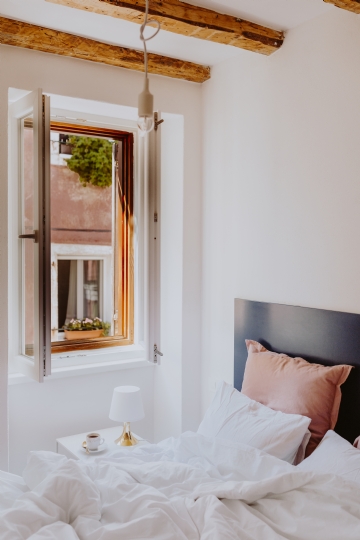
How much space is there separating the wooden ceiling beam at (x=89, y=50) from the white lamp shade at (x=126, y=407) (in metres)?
1.96

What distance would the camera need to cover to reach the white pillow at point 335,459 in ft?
6.12

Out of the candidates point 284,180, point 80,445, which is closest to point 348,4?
point 284,180

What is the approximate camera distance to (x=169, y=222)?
3.40m

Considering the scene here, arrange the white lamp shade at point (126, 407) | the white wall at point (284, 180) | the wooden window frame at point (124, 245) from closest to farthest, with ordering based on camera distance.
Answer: the white wall at point (284, 180) < the white lamp shade at point (126, 407) < the wooden window frame at point (124, 245)

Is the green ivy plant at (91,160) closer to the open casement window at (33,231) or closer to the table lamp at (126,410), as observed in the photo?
the open casement window at (33,231)

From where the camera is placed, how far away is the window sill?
10.3 ft

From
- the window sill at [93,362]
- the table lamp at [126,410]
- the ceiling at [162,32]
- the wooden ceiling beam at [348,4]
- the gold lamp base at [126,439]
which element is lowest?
the gold lamp base at [126,439]

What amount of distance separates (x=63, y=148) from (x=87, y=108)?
0.50 metres

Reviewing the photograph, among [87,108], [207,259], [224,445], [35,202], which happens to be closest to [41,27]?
[87,108]

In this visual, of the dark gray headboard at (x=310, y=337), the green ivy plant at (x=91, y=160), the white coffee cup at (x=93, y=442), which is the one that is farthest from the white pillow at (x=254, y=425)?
the green ivy plant at (x=91, y=160)

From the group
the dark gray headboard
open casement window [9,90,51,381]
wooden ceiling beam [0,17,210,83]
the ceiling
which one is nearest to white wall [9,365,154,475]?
open casement window [9,90,51,381]

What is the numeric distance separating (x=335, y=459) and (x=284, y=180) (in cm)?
141

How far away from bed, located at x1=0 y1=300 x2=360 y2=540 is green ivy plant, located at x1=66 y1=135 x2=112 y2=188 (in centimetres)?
207

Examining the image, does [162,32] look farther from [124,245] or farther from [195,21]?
[124,245]
